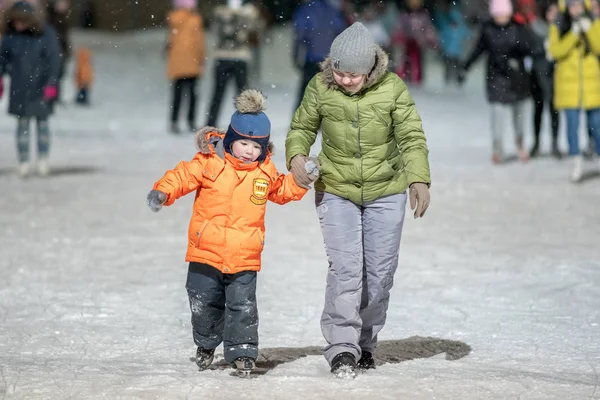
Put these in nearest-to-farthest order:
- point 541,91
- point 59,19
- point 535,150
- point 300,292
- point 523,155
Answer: point 300,292 < point 523,155 < point 535,150 < point 541,91 < point 59,19

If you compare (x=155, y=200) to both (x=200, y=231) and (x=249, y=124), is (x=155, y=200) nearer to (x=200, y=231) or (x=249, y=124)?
(x=200, y=231)

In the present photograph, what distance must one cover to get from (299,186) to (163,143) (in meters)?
10.6

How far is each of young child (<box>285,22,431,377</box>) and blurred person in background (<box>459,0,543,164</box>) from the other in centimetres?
773

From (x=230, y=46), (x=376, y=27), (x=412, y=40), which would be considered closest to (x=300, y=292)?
(x=230, y=46)

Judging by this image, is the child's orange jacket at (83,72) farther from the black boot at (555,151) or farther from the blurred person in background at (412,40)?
the black boot at (555,151)

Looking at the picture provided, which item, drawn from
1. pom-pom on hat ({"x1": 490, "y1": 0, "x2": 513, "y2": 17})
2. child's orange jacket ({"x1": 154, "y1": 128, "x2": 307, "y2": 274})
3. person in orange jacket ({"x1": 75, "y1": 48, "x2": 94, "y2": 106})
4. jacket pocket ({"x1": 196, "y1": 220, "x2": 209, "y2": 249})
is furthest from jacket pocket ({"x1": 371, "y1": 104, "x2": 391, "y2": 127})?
person in orange jacket ({"x1": 75, "y1": 48, "x2": 94, "y2": 106})

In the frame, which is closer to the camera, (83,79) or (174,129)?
(174,129)

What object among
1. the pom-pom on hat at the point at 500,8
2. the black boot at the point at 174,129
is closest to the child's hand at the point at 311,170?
the pom-pom on hat at the point at 500,8

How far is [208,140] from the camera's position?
5.38 m

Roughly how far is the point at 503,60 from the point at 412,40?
1069 centimetres

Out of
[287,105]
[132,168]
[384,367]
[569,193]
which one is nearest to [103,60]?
[287,105]

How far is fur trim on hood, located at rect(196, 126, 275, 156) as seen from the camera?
535 centimetres

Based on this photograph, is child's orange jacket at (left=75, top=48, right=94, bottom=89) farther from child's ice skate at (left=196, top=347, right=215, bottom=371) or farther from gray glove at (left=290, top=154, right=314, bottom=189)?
gray glove at (left=290, top=154, right=314, bottom=189)

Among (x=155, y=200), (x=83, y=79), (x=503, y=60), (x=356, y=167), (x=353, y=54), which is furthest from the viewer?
(x=83, y=79)
